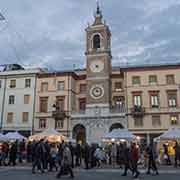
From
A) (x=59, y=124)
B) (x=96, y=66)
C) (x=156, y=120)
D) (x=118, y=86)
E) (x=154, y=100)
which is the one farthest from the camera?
(x=96, y=66)

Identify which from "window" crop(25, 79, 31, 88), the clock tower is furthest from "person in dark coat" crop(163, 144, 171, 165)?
"window" crop(25, 79, 31, 88)

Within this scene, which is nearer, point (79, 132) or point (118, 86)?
point (79, 132)

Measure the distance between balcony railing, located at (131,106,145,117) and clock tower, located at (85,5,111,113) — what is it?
3.95 metres

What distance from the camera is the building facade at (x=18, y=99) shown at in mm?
44125

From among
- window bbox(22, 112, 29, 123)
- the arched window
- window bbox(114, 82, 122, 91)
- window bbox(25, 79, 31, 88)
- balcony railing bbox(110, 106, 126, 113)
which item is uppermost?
the arched window

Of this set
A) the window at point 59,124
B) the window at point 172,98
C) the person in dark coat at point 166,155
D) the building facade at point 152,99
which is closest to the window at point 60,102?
the window at point 59,124

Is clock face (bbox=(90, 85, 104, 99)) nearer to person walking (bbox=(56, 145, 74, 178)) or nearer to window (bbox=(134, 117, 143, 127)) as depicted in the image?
window (bbox=(134, 117, 143, 127))

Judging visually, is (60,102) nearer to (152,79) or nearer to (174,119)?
(152,79)

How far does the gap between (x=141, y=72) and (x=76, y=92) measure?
11.3m

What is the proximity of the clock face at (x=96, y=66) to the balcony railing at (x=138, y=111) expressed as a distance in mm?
8547

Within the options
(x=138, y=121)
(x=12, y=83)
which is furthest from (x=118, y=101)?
(x=12, y=83)

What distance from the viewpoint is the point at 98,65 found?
4394 cm

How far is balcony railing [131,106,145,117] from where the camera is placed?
39312mm

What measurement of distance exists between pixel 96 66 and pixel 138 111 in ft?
33.2
